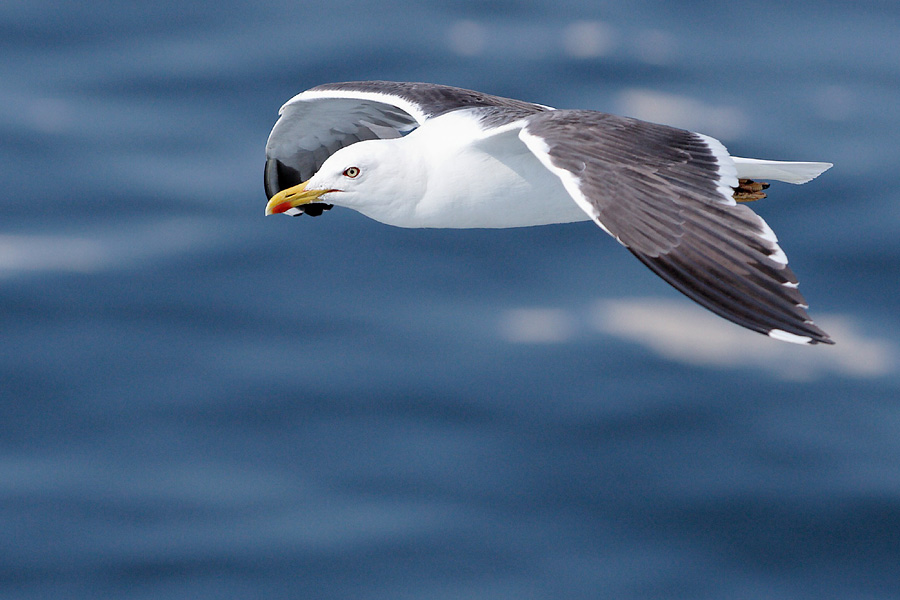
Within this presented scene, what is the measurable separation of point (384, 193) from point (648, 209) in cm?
295

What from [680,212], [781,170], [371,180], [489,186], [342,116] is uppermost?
[342,116]

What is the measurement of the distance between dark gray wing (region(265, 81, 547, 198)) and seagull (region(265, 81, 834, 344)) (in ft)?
0.07

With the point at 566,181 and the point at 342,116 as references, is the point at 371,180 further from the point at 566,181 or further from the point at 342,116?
the point at 342,116

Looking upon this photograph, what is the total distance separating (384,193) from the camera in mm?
12391

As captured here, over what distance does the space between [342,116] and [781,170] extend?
5713 millimetres

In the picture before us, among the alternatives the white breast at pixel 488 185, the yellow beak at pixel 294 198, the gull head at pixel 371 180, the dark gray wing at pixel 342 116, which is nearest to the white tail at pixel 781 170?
the white breast at pixel 488 185

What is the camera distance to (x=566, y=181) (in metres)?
10.5

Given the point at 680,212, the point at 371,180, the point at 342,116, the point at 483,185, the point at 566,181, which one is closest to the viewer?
the point at 680,212

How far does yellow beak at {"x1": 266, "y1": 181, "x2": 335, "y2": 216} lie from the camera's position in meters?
12.5

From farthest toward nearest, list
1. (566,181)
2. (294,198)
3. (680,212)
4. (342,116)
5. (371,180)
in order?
(342,116) < (294,198) < (371,180) < (566,181) < (680,212)

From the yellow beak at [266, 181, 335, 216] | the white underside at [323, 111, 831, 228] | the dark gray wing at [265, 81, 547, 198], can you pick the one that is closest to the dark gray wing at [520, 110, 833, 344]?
the white underside at [323, 111, 831, 228]

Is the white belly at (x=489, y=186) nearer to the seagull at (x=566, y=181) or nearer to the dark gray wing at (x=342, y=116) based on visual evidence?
the seagull at (x=566, y=181)

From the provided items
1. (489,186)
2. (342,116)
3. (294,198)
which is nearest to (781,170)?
(489,186)

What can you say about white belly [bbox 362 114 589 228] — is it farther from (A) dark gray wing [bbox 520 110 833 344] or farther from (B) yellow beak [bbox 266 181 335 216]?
(B) yellow beak [bbox 266 181 335 216]
